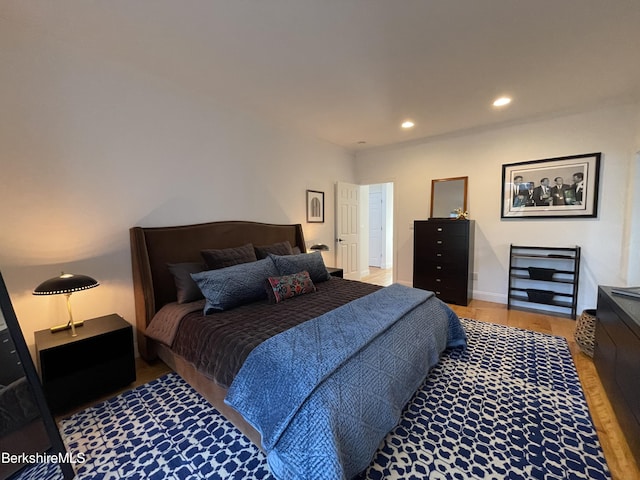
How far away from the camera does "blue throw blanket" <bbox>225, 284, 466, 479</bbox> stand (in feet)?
4.00

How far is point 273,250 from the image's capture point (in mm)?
3377

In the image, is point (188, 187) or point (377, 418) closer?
point (377, 418)

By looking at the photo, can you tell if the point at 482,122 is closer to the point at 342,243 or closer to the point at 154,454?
the point at 342,243

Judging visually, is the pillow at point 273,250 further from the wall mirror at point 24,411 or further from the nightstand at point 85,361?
the wall mirror at point 24,411

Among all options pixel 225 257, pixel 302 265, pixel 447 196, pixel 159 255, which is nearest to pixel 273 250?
pixel 302 265

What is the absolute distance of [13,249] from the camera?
1997 mm

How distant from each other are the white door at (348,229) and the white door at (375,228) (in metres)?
1.86

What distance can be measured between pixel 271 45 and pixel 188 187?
1.64 metres

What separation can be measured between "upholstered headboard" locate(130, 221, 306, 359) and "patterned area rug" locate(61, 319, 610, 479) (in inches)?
24.3

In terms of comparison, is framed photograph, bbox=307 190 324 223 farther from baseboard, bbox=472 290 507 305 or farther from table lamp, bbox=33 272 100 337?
table lamp, bbox=33 272 100 337

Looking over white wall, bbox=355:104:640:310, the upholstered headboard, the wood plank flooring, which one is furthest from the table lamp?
white wall, bbox=355:104:640:310

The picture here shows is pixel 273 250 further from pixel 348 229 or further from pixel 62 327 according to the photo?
pixel 348 229

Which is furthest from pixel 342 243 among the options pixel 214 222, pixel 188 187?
pixel 188 187

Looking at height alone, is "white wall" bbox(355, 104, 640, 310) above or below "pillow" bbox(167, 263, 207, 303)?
above
